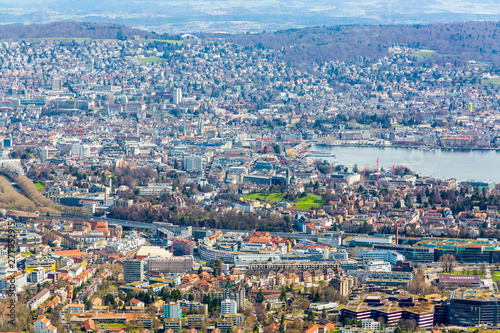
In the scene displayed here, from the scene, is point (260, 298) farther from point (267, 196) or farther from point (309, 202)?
point (267, 196)

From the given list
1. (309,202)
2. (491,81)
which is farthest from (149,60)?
(309,202)

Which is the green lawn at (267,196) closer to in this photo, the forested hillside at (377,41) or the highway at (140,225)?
the highway at (140,225)

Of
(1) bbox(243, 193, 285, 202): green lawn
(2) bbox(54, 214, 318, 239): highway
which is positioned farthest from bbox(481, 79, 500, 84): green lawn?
(2) bbox(54, 214, 318, 239): highway

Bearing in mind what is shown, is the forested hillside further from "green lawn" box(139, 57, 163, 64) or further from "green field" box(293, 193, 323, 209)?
"green field" box(293, 193, 323, 209)

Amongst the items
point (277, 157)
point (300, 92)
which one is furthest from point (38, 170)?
point (300, 92)

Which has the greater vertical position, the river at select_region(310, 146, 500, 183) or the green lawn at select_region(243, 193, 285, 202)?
the green lawn at select_region(243, 193, 285, 202)

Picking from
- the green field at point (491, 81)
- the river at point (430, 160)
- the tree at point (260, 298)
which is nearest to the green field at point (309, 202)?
the river at point (430, 160)
